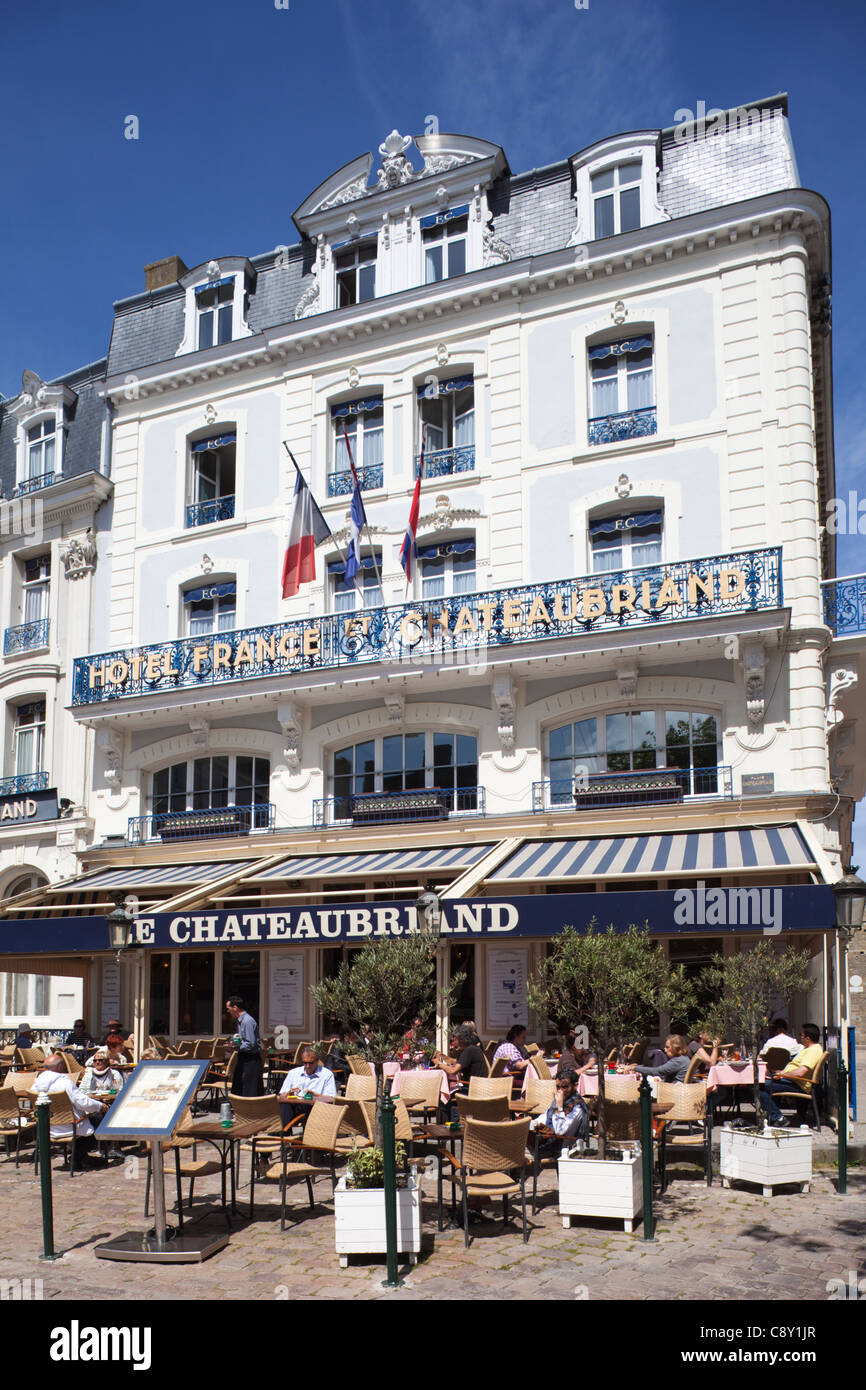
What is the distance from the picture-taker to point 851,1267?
7.71 m

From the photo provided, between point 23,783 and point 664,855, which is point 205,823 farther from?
point 664,855

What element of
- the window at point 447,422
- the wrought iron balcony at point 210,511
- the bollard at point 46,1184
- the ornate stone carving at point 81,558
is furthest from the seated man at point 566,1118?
the ornate stone carving at point 81,558

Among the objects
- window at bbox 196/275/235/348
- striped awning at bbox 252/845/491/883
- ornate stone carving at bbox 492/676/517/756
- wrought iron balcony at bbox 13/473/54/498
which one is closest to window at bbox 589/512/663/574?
ornate stone carving at bbox 492/676/517/756

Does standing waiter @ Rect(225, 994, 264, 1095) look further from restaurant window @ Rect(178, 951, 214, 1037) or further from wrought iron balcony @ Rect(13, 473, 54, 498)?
wrought iron balcony @ Rect(13, 473, 54, 498)

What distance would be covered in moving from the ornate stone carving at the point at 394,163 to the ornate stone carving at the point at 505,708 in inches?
375

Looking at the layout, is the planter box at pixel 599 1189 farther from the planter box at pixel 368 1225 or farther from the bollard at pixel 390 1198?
the bollard at pixel 390 1198

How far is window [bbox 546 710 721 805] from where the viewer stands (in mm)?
16734

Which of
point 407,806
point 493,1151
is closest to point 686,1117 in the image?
point 493,1151

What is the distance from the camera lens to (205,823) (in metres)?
19.9

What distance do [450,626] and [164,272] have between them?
11535 millimetres

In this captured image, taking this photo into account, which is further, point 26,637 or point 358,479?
point 26,637

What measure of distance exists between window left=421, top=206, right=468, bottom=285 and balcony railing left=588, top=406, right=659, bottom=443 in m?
4.02

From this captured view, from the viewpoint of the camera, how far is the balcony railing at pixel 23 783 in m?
22.5

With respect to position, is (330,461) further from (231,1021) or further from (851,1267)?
(851,1267)
